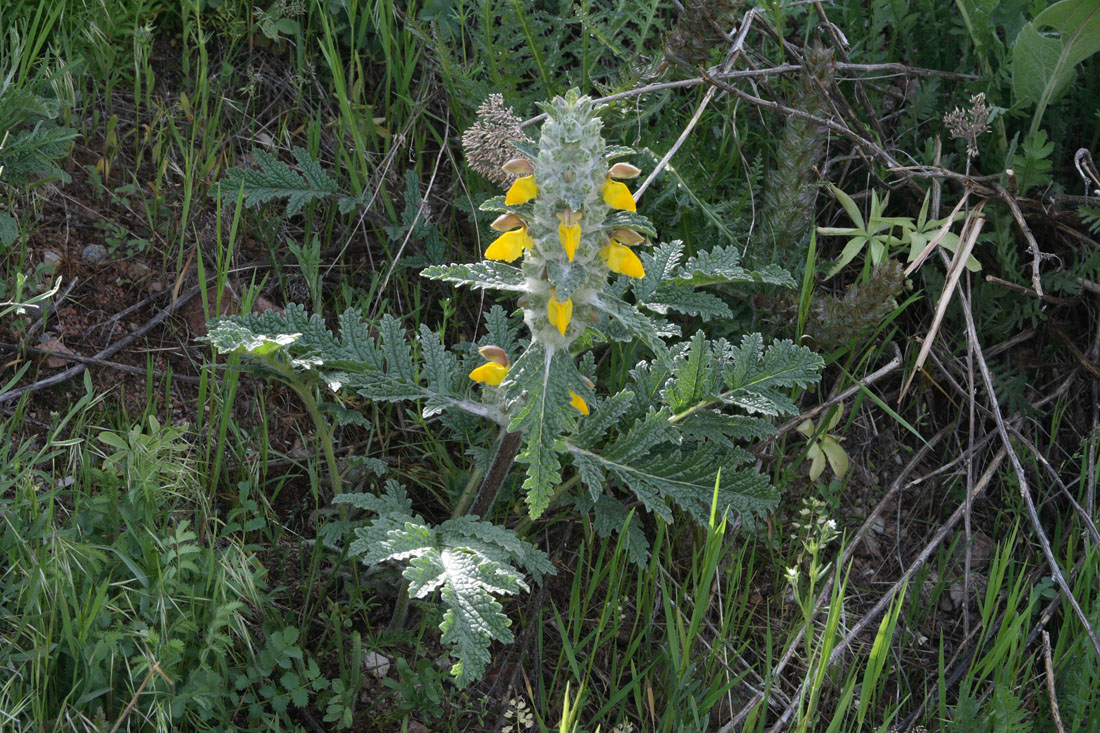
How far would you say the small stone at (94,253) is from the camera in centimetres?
295

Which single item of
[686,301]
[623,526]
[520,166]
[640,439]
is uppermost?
[520,166]

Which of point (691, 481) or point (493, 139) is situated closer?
point (691, 481)

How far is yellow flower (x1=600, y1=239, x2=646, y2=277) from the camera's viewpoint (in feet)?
6.50

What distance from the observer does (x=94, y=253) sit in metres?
2.96

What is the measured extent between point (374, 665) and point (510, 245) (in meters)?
1.18

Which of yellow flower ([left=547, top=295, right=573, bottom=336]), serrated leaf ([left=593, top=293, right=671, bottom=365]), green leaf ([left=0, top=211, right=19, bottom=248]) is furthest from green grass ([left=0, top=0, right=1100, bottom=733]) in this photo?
yellow flower ([left=547, top=295, right=573, bottom=336])

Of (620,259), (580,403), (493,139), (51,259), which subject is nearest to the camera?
(620,259)

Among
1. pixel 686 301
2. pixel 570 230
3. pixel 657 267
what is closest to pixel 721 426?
pixel 686 301

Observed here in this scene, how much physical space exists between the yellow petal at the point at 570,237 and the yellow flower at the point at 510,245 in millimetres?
125

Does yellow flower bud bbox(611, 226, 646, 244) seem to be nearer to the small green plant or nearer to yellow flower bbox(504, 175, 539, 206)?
yellow flower bbox(504, 175, 539, 206)

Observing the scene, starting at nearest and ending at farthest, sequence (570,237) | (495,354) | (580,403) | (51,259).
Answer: (570,237) → (580,403) → (495,354) → (51,259)

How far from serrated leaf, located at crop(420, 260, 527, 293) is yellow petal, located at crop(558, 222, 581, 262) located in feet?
0.63

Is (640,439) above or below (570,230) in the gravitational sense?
below

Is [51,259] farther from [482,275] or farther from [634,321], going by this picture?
[634,321]
